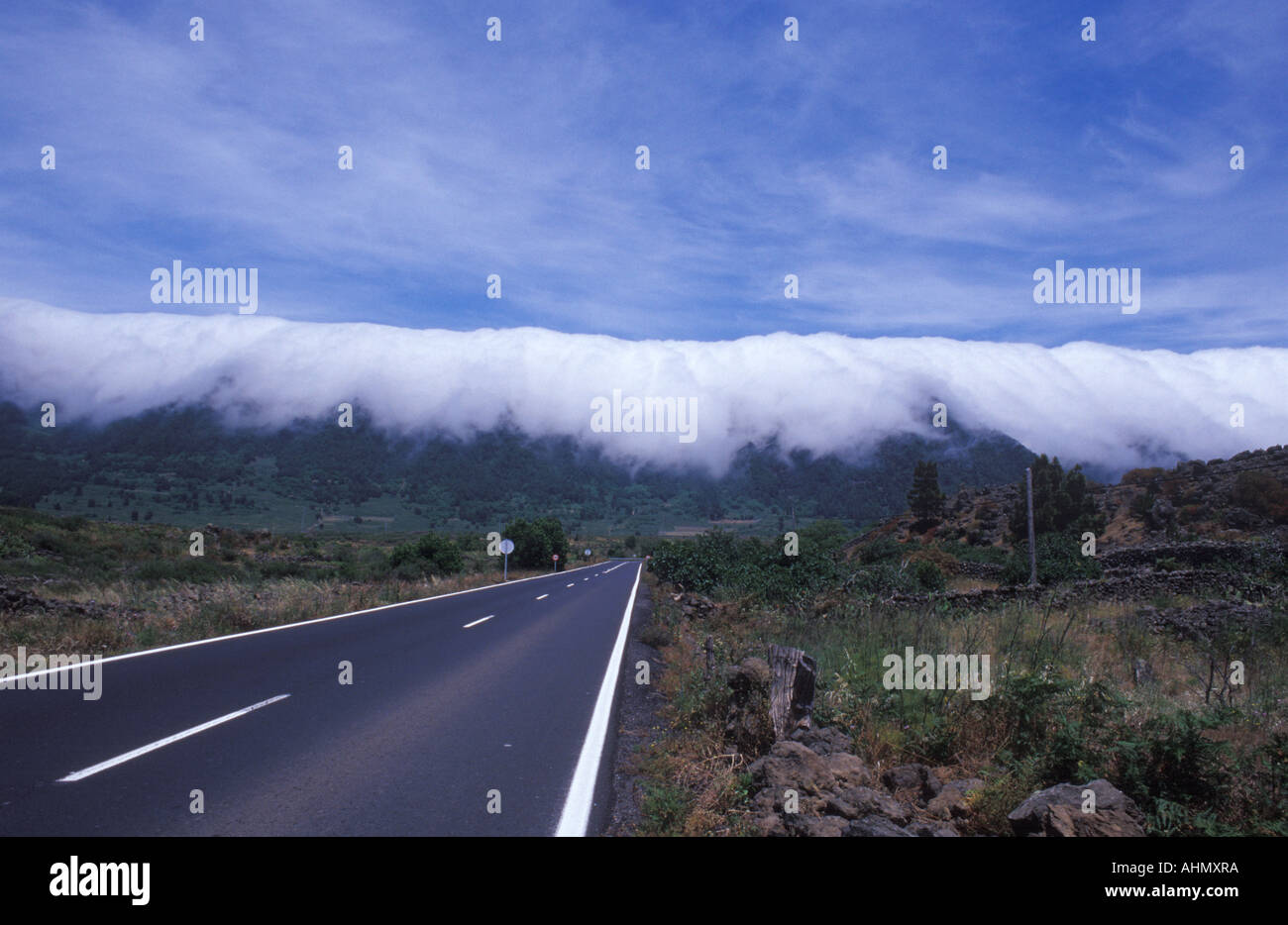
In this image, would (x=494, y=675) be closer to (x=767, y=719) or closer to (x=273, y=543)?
(x=767, y=719)

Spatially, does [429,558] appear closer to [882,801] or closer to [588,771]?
[588,771]

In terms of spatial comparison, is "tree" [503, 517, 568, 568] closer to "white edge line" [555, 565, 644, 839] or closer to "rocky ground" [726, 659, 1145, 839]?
"white edge line" [555, 565, 644, 839]

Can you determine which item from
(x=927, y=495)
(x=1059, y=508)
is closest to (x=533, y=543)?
(x=927, y=495)

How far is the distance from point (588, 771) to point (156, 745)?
12.3ft

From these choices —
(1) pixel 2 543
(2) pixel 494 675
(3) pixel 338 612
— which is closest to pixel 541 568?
(1) pixel 2 543

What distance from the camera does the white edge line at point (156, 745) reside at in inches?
221

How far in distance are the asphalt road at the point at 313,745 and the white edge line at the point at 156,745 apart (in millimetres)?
27

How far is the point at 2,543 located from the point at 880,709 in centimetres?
3871

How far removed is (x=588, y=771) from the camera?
6324mm

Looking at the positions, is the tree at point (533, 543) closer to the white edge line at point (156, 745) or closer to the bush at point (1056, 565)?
the bush at point (1056, 565)

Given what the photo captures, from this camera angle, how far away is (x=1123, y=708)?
5.98 meters

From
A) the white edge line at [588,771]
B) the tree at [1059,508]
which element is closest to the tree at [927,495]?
the tree at [1059,508]

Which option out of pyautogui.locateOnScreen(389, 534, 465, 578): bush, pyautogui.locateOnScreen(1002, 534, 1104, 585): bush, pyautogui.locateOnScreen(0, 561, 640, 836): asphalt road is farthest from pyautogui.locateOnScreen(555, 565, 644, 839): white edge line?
pyautogui.locateOnScreen(389, 534, 465, 578): bush

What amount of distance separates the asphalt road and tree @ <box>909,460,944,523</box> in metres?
59.5
